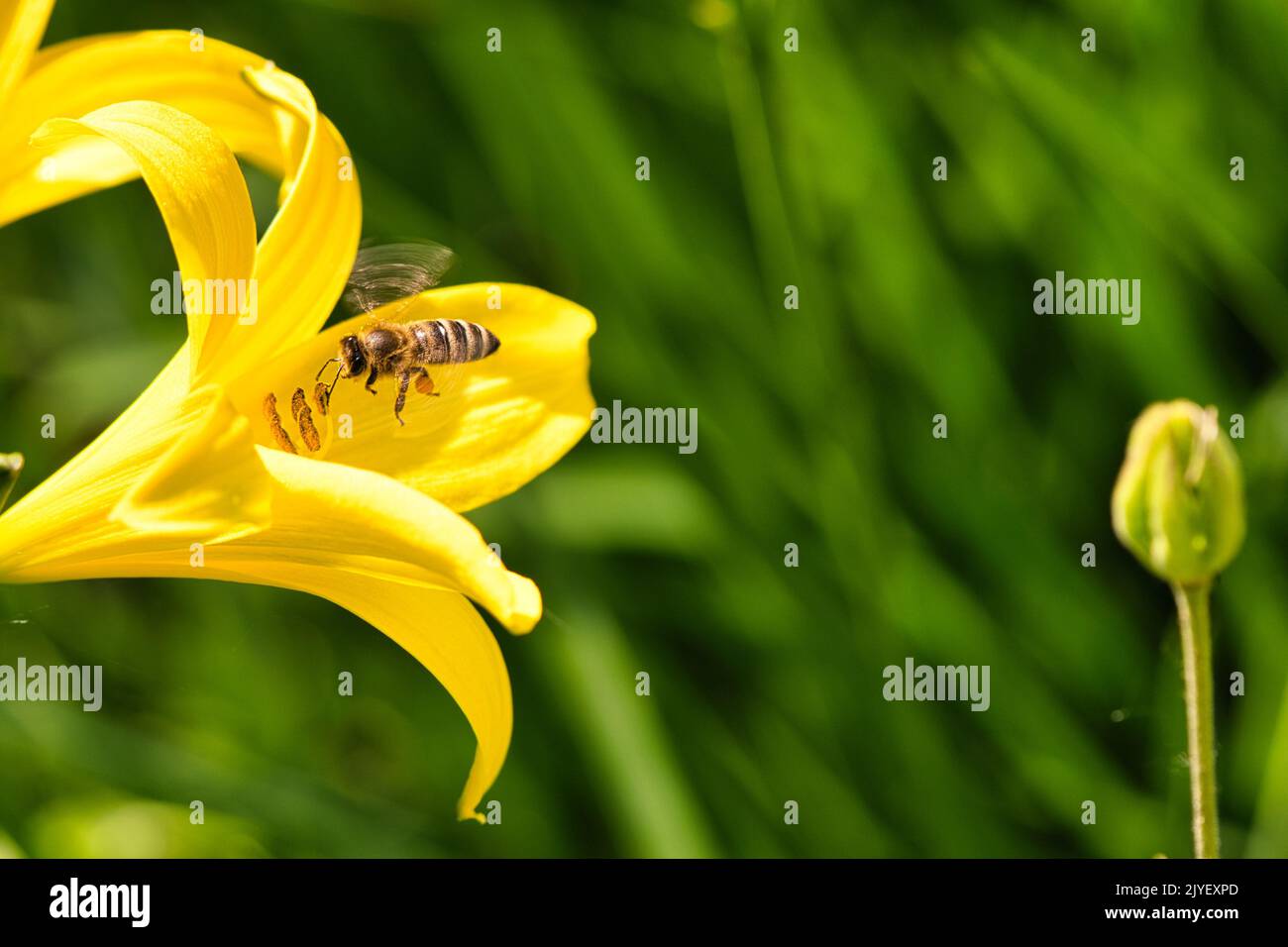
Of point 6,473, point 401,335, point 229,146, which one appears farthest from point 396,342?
point 6,473

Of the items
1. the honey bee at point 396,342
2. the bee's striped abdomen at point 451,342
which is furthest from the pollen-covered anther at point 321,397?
the bee's striped abdomen at point 451,342

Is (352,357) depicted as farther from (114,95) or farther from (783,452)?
(783,452)

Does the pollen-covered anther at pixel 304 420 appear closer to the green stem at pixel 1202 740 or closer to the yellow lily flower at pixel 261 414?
the yellow lily flower at pixel 261 414

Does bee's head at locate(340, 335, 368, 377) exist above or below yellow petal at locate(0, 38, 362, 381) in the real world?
below

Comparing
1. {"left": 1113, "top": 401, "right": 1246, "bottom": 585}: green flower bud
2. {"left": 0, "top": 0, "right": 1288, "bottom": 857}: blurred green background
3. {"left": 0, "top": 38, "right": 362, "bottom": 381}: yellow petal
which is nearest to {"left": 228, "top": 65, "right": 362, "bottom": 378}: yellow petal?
{"left": 0, "top": 38, "right": 362, "bottom": 381}: yellow petal

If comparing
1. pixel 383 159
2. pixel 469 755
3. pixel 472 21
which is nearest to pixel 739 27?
pixel 472 21

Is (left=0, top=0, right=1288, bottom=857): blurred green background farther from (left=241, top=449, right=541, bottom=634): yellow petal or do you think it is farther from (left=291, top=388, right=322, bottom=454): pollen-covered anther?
(left=241, top=449, right=541, bottom=634): yellow petal

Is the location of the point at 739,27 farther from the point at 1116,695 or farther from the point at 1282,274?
the point at 1116,695
